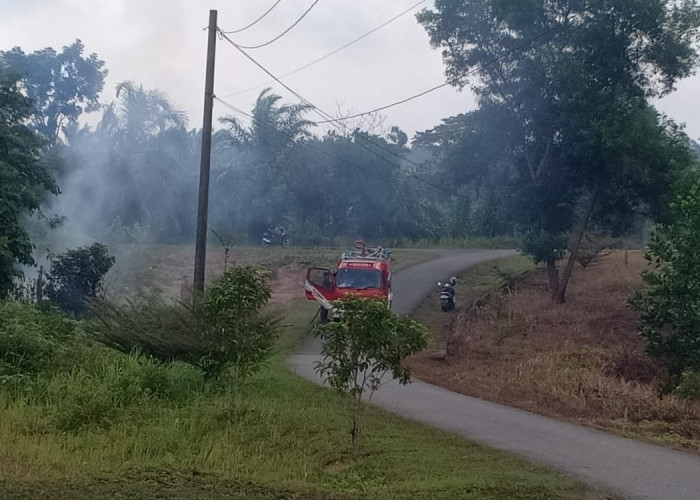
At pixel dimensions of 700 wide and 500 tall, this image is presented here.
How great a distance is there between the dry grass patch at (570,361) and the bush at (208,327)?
451 cm

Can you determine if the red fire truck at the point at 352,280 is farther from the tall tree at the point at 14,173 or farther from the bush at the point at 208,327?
the bush at the point at 208,327

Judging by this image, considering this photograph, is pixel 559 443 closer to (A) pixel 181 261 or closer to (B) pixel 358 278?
(B) pixel 358 278

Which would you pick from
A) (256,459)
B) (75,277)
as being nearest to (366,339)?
(256,459)

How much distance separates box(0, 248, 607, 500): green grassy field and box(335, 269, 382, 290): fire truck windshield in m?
12.6

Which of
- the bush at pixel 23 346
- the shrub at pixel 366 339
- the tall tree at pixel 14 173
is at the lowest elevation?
the bush at pixel 23 346

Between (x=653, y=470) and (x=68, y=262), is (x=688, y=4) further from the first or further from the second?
(x=653, y=470)

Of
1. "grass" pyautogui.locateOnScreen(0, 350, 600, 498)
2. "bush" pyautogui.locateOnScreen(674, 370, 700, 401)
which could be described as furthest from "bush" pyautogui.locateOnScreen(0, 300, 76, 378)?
"bush" pyautogui.locateOnScreen(674, 370, 700, 401)

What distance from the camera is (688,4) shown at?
98.9ft

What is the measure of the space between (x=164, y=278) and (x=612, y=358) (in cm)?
1920

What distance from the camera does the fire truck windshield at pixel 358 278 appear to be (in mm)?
25859

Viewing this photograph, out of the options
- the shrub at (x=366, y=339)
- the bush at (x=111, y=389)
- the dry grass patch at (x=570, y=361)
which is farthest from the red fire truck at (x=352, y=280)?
the shrub at (x=366, y=339)

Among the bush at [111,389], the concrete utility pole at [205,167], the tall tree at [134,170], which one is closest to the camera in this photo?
the bush at [111,389]

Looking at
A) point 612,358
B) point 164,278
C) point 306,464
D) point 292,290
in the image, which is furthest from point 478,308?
point 306,464

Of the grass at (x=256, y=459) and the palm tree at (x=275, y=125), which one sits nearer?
the grass at (x=256, y=459)
